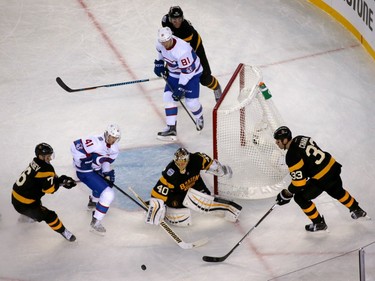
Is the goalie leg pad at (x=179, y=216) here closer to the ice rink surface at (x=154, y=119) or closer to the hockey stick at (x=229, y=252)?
the ice rink surface at (x=154, y=119)

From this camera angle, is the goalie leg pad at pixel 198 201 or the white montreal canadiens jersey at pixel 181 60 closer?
the goalie leg pad at pixel 198 201

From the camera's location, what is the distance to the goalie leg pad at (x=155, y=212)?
19.9ft

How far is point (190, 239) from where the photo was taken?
6160 millimetres

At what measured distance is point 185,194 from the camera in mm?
6148

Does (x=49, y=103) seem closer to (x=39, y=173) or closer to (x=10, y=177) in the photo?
(x=10, y=177)

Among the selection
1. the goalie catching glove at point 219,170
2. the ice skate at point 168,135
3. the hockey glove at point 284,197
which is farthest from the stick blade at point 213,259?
the ice skate at point 168,135

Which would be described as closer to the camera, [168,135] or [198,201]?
[198,201]

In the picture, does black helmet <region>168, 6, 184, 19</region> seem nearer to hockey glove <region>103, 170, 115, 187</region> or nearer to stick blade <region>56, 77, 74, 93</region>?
stick blade <region>56, 77, 74, 93</region>

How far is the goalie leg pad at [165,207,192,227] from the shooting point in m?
6.18

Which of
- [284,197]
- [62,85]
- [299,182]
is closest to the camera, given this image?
[299,182]

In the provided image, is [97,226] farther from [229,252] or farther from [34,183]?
[229,252]

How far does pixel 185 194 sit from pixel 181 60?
1059 millimetres

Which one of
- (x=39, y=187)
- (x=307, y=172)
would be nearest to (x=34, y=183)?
(x=39, y=187)

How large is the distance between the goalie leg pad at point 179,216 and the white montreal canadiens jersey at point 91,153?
50cm
